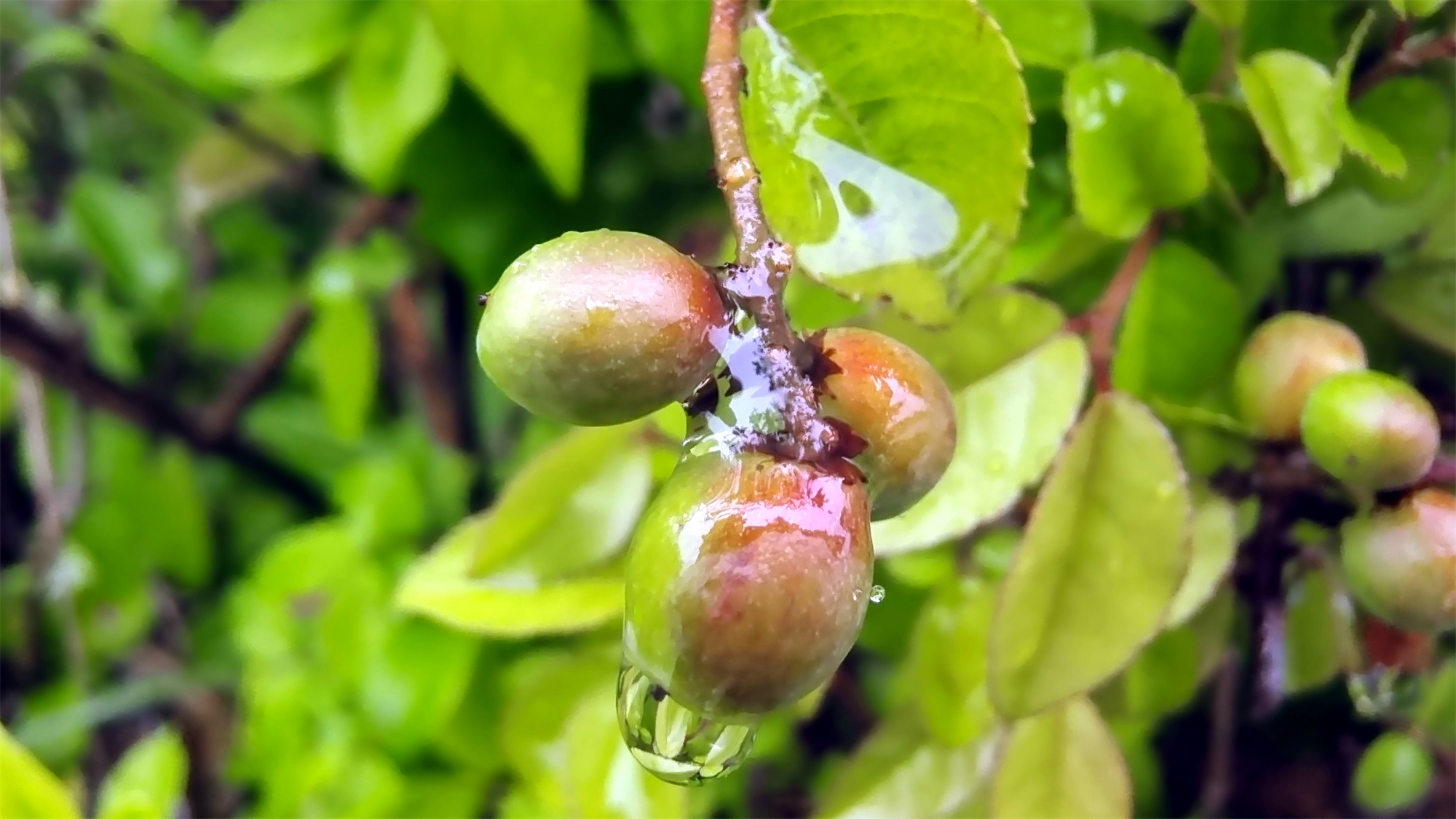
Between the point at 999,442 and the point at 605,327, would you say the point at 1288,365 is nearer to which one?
the point at 999,442

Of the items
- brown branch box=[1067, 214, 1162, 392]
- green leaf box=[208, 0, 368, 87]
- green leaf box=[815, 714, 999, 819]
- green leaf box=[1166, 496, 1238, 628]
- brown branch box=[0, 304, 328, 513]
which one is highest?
green leaf box=[208, 0, 368, 87]

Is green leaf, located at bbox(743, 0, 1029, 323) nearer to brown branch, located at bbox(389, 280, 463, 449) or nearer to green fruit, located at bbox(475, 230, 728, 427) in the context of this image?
green fruit, located at bbox(475, 230, 728, 427)

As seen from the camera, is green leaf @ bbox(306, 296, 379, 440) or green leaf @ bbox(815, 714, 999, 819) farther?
green leaf @ bbox(306, 296, 379, 440)

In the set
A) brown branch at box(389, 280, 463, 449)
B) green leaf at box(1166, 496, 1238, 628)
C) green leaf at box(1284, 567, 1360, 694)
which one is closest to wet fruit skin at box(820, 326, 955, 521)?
green leaf at box(1166, 496, 1238, 628)

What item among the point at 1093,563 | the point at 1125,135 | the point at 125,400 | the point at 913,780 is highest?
the point at 1125,135

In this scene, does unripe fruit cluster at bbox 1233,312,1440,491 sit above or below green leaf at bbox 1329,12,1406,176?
below

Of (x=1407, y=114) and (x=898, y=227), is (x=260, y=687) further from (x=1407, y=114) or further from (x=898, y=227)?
(x=1407, y=114)

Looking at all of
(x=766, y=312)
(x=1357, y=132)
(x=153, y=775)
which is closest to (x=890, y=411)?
(x=766, y=312)

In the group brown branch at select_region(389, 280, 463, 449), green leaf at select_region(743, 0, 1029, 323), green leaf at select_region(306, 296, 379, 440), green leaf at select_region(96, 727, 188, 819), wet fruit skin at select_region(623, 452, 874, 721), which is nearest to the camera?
wet fruit skin at select_region(623, 452, 874, 721)
